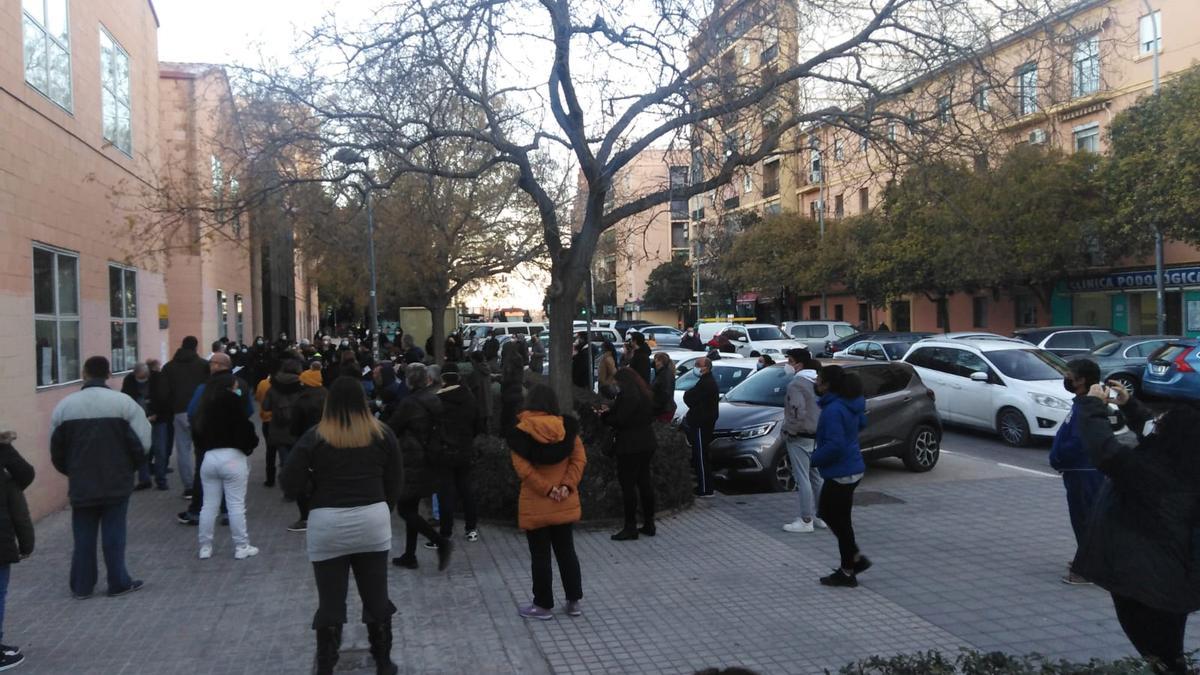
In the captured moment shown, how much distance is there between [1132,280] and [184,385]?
31215 mm

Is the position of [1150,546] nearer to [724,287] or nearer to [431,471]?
[431,471]

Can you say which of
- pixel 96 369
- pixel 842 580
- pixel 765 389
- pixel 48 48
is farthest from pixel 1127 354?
pixel 48 48

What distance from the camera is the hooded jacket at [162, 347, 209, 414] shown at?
1038 cm

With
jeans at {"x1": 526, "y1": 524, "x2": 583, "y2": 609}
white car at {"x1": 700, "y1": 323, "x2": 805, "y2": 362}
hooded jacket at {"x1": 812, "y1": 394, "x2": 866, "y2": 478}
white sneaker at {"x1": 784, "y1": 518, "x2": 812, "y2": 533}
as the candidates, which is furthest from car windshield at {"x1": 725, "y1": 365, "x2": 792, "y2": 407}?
white car at {"x1": 700, "y1": 323, "x2": 805, "y2": 362}

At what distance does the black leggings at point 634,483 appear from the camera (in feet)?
25.8

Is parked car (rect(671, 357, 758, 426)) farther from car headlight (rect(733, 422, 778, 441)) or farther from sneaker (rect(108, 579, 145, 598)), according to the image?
sneaker (rect(108, 579, 145, 598))

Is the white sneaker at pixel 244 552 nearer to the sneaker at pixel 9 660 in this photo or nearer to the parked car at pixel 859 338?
the sneaker at pixel 9 660

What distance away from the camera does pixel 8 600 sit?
258 inches

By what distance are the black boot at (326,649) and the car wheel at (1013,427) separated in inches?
464

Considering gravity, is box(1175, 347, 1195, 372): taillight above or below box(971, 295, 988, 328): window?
below

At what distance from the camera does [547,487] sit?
226 inches

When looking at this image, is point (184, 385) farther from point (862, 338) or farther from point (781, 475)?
point (862, 338)

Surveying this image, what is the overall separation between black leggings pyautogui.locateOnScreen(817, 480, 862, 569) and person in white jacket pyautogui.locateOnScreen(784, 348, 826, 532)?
1.69m

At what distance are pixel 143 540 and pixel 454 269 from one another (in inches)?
679
